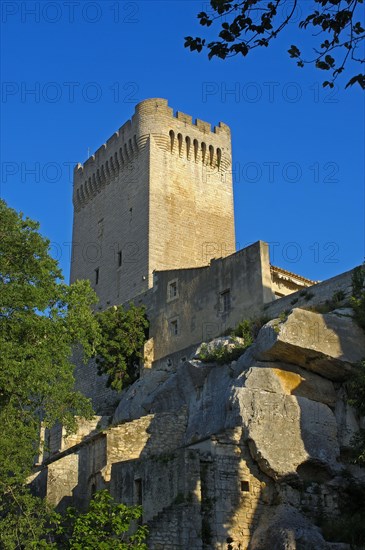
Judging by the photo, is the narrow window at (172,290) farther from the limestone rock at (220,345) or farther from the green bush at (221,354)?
the green bush at (221,354)

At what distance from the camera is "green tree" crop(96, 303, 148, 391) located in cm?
3189

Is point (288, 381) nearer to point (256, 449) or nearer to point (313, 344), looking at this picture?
point (313, 344)

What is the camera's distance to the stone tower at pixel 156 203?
1583 inches

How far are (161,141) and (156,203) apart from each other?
3.95 metres

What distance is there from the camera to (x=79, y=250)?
47562 millimetres

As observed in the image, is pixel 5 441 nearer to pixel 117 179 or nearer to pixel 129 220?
pixel 129 220

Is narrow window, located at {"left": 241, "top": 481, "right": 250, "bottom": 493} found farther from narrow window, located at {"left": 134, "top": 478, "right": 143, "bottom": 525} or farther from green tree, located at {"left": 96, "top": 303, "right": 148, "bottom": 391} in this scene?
green tree, located at {"left": 96, "top": 303, "right": 148, "bottom": 391}

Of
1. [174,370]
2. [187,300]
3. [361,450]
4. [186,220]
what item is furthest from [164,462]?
[186,220]

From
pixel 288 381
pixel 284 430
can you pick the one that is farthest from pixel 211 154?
pixel 284 430

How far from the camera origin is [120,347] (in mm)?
32000

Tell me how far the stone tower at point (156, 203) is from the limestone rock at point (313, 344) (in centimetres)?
1682

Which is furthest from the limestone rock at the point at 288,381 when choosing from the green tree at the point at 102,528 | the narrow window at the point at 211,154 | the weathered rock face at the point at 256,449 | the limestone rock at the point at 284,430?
the narrow window at the point at 211,154

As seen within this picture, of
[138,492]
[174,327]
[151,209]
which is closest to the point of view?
[138,492]

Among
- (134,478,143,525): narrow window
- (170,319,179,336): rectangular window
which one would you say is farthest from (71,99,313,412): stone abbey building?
(134,478,143,525): narrow window
